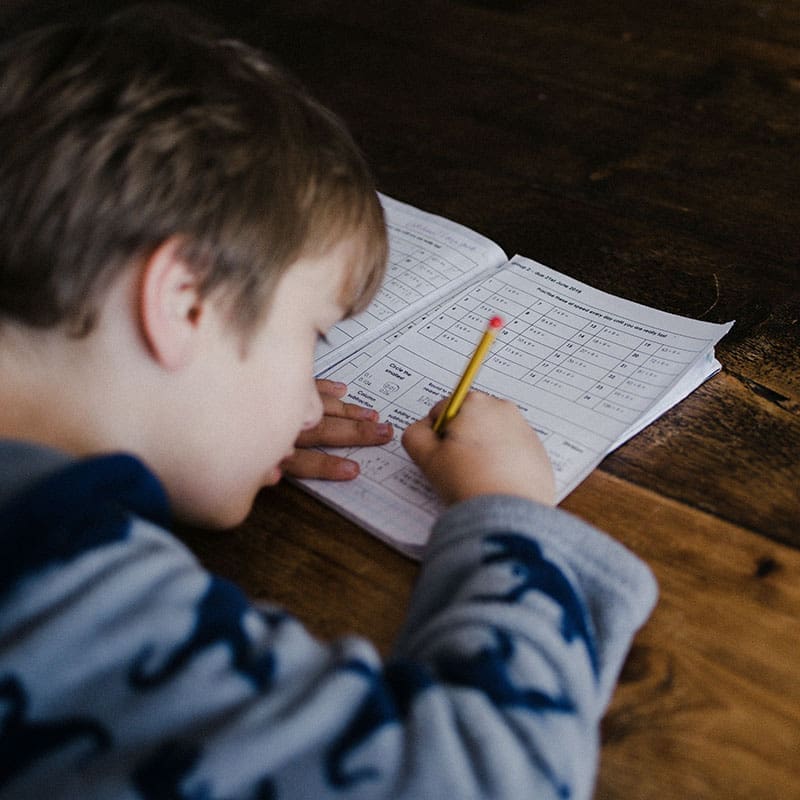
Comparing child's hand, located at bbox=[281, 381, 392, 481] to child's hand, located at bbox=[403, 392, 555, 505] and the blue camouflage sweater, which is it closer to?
child's hand, located at bbox=[403, 392, 555, 505]

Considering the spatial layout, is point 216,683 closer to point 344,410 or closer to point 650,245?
point 344,410

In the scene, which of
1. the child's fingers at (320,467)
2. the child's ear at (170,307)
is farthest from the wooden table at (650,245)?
the child's ear at (170,307)

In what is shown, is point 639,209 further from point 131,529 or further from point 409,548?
point 131,529

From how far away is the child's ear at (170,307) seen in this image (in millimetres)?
619

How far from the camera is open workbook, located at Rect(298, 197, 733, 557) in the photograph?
780 mm

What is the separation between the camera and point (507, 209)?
113 centimetres

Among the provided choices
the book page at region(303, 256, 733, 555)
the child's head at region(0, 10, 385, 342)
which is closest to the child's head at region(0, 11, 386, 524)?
the child's head at region(0, 10, 385, 342)

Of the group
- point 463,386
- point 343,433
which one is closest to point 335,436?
point 343,433

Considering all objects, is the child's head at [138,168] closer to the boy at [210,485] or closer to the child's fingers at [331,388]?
the boy at [210,485]

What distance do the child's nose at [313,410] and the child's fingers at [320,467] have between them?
0.03 m

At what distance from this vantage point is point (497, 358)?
0.91m

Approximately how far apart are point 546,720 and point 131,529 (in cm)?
26

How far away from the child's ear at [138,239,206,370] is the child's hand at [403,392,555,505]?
209 mm

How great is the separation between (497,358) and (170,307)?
0.37m
